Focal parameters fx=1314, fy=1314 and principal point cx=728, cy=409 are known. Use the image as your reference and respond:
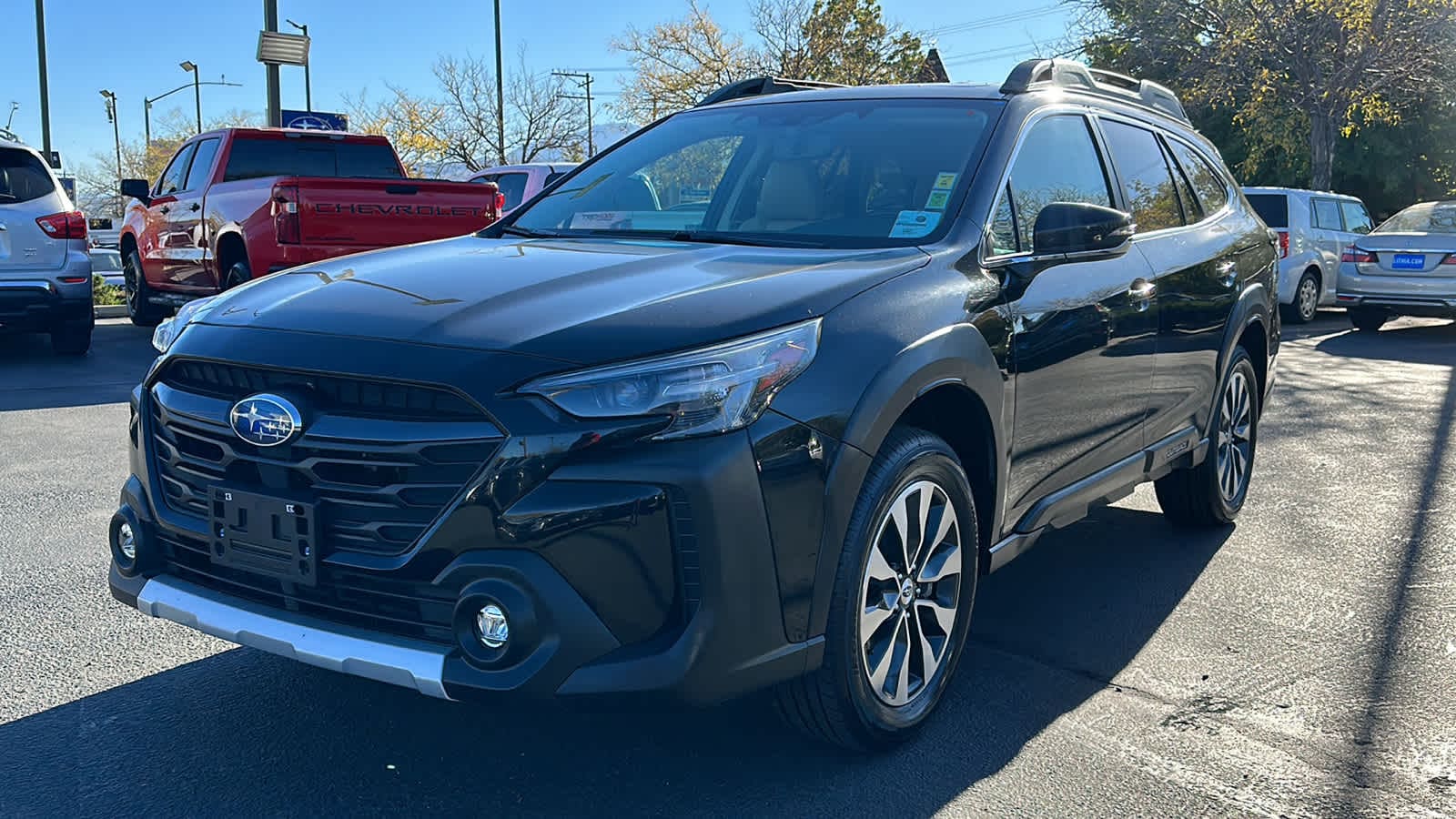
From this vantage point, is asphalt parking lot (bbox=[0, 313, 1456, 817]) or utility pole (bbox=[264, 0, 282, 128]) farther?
utility pole (bbox=[264, 0, 282, 128])

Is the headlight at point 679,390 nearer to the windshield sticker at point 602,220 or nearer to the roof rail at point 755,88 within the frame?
the windshield sticker at point 602,220

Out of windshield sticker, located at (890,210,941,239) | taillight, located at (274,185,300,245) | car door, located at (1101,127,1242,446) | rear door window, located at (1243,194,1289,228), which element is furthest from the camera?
rear door window, located at (1243,194,1289,228)

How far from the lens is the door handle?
4394mm

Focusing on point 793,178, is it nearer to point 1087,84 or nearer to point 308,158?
point 1087,84

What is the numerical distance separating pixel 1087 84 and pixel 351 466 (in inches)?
129

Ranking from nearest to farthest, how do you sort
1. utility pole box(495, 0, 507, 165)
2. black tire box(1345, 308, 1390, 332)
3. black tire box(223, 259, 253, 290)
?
1. black tire box(223, 259, 253, 290)
2. black tire box(1345, 308, 1390, 332)
3. utility pole box(495, 0, 507, 165)

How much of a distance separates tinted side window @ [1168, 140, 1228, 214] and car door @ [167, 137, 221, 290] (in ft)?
28.9

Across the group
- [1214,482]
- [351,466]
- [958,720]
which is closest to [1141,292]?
[1214,482]

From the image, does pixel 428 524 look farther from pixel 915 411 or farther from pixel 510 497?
pixel 915 411

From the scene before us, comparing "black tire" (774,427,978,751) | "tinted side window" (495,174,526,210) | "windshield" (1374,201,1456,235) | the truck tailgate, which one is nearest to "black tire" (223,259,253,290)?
the truck tailgate

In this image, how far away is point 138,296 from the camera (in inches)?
547

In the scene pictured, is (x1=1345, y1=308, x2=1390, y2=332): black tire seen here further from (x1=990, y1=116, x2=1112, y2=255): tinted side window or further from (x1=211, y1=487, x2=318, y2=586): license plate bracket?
(x1=211, y1=487, x2=318, y2=586): license plate bracket

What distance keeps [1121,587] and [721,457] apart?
2707 millimetres

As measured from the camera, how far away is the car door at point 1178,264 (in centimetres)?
473
